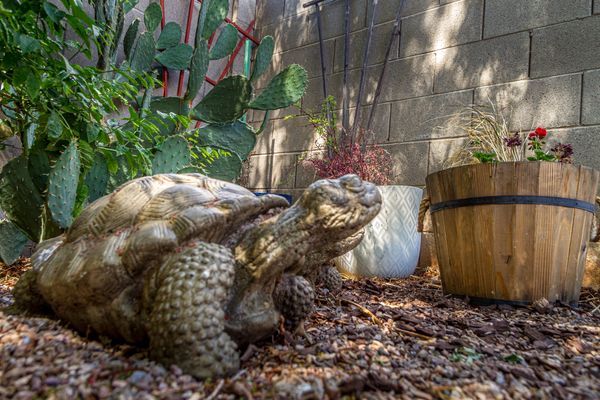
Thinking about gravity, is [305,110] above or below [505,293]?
above

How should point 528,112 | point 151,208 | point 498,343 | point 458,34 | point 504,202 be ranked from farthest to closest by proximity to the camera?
point 458,34 → point 528,112 → point 504,202 → point 498,343 → point 151,208

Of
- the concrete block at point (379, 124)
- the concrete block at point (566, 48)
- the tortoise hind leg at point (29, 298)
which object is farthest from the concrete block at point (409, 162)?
the tortoise hind leg at point (29, 298)

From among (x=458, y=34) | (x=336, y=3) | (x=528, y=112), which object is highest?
(x=336, y=3)

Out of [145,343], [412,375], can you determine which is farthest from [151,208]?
[412,375]

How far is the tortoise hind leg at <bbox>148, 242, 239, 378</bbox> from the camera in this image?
3.87ft

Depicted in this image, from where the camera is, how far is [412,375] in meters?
1.29

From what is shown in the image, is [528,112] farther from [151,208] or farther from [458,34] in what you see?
[151,208]

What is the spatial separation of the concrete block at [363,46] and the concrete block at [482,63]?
548 mm

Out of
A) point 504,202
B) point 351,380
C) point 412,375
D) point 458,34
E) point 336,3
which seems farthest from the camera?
point 336,3

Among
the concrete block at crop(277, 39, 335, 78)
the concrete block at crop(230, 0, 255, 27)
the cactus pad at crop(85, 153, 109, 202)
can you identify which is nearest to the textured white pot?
the concrete block at crop(277, 39, 335, 78)

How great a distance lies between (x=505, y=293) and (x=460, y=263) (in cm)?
28

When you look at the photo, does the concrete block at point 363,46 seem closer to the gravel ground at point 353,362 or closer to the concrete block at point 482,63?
the concrete block at point 482,63

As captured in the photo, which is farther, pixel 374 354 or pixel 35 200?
pixel 35 200

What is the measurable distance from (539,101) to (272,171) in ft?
9.04
